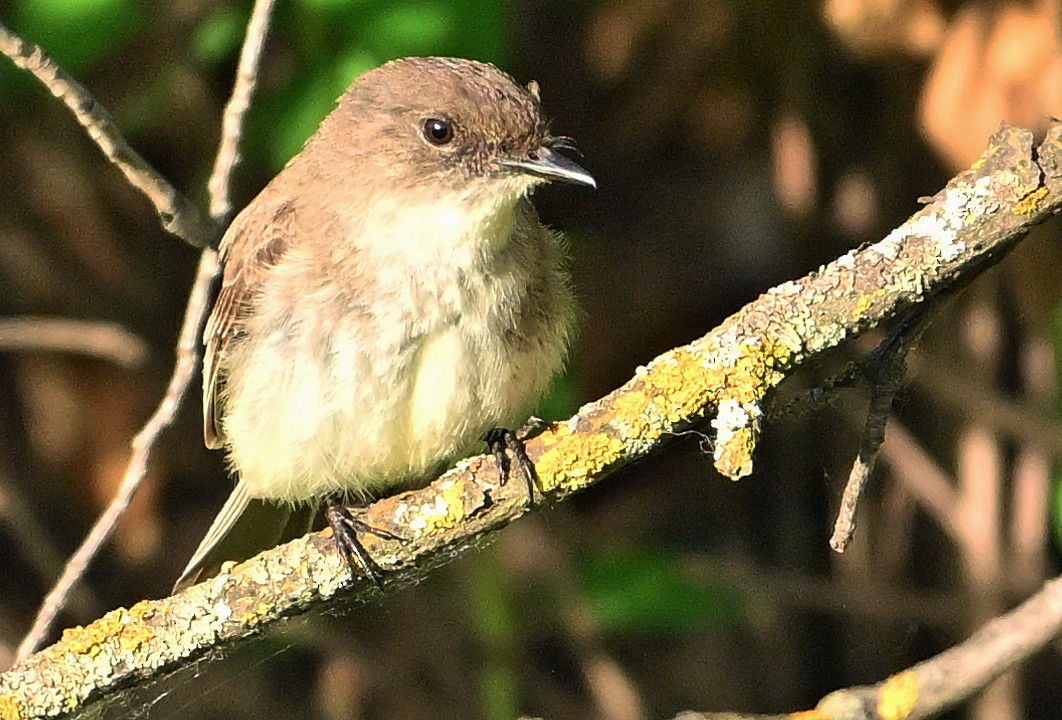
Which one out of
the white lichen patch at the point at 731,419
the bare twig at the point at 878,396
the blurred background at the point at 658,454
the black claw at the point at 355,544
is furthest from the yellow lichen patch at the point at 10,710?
the blurred background at the point at 658,454

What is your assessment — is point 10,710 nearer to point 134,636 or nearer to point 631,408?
point 134,636

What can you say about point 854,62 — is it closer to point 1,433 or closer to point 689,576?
point 689,576

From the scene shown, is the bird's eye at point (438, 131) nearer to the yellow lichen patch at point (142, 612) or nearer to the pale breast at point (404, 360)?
the pale breast at point (404, 360)

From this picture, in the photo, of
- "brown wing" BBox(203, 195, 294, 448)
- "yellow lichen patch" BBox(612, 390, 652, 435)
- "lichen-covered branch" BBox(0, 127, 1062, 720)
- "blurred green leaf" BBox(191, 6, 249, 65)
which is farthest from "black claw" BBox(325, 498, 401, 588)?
"blurred green leaf" BBox(191, 6, 249, 65)

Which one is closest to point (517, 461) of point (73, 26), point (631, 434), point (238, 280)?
point (631, 434)

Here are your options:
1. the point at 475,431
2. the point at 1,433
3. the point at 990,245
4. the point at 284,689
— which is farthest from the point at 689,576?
the point at 1,433

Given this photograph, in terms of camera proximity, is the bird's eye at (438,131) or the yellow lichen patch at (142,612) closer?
the yellow lichen patch at (142,612)
